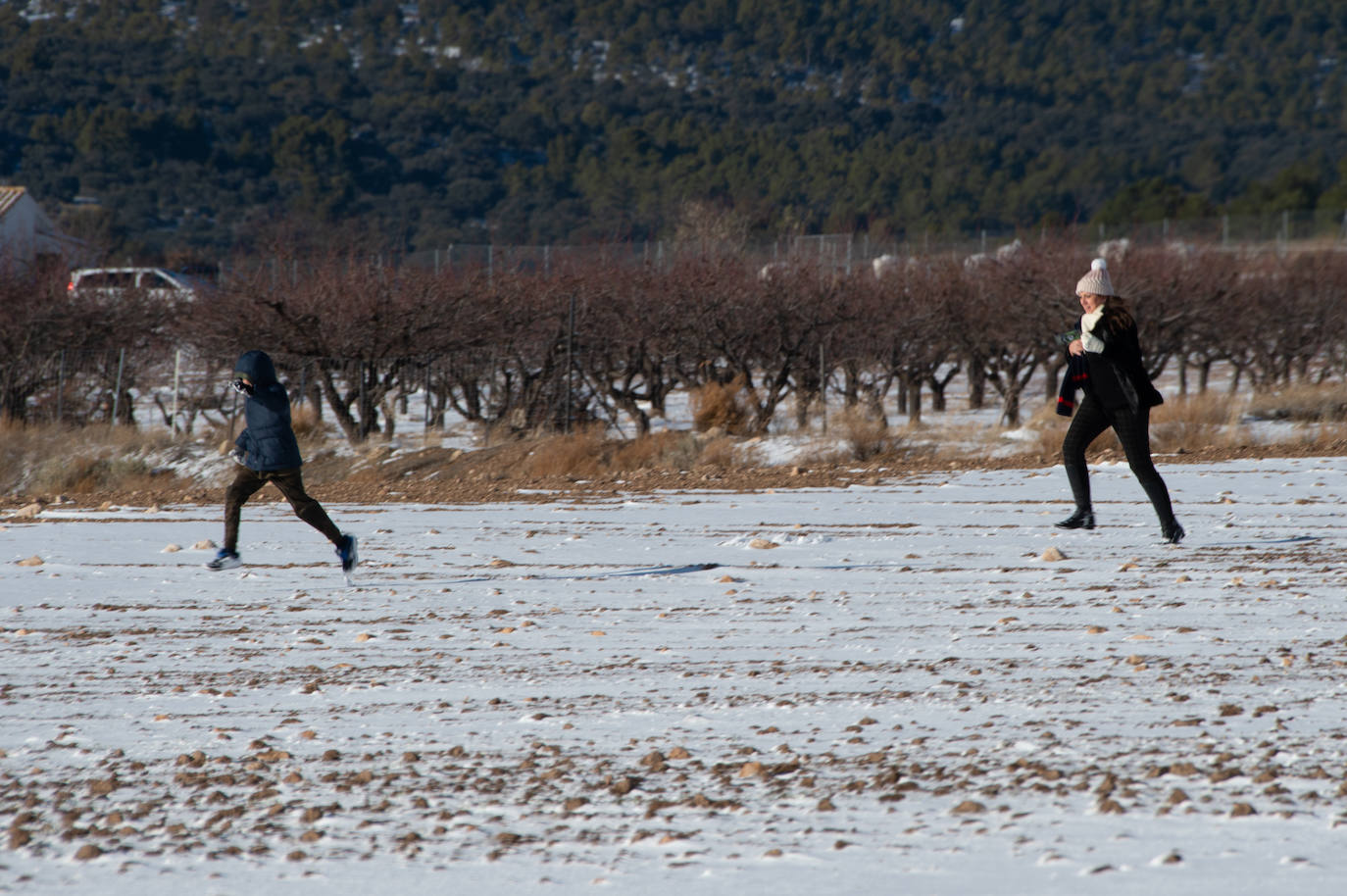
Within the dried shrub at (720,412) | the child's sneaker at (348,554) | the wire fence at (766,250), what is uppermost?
the wire fence at (766,250)

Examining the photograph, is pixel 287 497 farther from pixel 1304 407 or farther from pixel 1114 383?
pixel 1304 407

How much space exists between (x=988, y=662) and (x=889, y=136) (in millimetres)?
100566

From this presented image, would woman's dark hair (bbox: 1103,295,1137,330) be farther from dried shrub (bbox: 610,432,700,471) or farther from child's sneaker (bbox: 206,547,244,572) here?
dried shrub (bbox: 610,432,700,471)

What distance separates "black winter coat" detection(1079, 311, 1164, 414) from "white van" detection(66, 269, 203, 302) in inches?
713

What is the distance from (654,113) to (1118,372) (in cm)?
9521

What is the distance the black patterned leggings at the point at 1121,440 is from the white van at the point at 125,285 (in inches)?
703

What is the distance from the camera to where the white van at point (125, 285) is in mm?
25094

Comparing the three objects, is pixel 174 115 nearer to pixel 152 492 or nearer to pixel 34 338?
pixel 34 338

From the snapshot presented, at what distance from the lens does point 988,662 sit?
19.5 feet

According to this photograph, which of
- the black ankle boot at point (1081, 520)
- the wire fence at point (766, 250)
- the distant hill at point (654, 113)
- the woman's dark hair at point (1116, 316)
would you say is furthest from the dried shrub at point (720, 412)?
the distant hill at point (654, 113)

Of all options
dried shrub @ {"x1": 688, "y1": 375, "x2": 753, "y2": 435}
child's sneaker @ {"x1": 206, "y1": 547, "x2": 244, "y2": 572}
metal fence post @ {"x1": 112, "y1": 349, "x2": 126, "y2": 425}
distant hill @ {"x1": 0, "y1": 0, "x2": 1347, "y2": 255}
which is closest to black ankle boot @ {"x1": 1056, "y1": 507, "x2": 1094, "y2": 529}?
child's sneaker @ {"x1": 206, "y1": 547, "x2": 244, "y2": 572}

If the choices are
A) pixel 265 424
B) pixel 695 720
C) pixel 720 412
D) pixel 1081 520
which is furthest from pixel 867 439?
pixel 695 720

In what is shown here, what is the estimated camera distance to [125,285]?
84.5 ft

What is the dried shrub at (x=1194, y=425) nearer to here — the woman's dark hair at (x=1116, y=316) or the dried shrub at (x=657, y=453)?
the dried shrub at (x=657, y=453)
